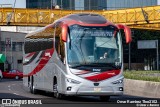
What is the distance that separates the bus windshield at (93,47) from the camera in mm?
22203

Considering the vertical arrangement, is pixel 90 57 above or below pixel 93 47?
below

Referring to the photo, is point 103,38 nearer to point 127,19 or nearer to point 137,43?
point 127,19

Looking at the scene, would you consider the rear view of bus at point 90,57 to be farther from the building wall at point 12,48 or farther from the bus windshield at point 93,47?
the building wall at point 12,48

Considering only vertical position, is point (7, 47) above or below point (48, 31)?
below

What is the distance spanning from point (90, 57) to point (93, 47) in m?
0.42

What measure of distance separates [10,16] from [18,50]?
29.1m

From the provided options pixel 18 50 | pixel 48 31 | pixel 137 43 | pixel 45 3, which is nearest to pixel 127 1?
pixel 45 3

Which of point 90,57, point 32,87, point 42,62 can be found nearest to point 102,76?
point 90,57

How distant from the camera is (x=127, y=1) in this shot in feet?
405

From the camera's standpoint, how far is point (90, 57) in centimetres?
2219

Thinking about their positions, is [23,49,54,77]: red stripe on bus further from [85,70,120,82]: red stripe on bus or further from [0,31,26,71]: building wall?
[0,31,26,71]: building wall

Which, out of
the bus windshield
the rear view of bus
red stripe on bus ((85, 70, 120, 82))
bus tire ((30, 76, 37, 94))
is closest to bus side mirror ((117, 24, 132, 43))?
the rear view of bus

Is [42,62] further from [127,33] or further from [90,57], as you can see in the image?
[127,33]

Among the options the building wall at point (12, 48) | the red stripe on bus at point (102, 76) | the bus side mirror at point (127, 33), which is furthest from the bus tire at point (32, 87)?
the building wall at point (12, 48)
